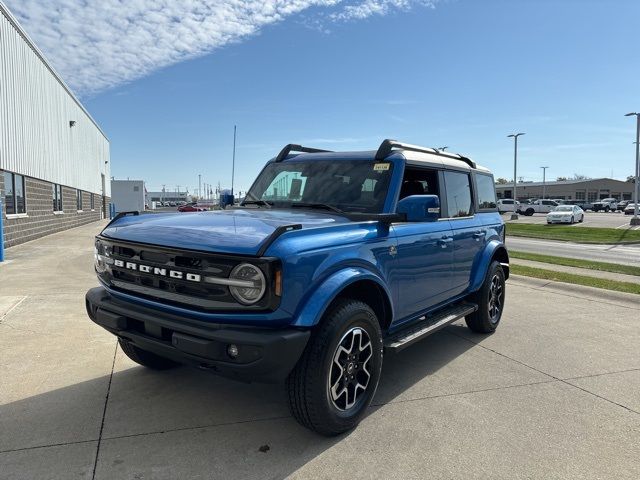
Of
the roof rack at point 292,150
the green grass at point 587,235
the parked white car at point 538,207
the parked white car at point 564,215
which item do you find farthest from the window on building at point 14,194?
the parked white car at point 538,207

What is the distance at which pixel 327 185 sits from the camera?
14.1 feet

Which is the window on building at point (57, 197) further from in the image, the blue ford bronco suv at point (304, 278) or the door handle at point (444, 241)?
the door handle at point (444, 241)

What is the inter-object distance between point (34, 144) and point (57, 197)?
494cm

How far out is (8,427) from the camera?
3.22 m

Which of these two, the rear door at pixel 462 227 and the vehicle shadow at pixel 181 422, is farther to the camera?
the rear door at pixel 462 227

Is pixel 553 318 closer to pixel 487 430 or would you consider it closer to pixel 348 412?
pixel 487 430

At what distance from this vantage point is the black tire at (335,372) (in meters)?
2.92

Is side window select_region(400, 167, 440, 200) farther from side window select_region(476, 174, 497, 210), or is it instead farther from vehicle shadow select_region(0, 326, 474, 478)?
vehicle shadow select_region(0, 326, 474, 478)

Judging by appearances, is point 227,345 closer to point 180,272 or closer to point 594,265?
point 180,272

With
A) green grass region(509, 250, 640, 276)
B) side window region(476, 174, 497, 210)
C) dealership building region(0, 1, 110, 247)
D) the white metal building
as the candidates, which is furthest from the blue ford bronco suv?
the white metal building

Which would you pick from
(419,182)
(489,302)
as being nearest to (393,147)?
(419,182)

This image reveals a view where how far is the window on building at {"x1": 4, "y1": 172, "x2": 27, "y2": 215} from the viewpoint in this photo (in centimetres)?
1382

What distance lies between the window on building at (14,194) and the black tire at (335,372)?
13988mm

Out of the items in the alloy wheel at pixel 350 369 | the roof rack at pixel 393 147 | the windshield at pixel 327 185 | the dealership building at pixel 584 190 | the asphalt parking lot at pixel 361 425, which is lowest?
the asphalt parking lot at pixel 361 425
